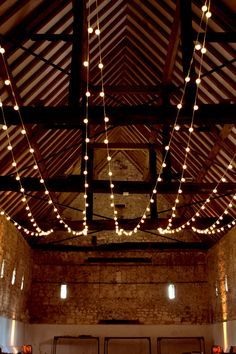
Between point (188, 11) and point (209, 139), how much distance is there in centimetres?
384

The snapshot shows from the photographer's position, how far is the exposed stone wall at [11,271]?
10.6m

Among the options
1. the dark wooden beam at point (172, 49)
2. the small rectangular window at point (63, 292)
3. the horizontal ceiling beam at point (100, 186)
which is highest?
the dark wooden beam at point (172, 49)

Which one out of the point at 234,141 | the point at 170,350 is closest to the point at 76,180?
the point at 234,141

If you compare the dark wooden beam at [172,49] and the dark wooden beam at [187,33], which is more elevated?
the dark wooden beam at [172,49]

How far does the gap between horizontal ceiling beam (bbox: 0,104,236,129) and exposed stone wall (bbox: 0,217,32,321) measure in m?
4.58

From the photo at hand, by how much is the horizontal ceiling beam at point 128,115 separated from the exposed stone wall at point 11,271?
15.0 ft

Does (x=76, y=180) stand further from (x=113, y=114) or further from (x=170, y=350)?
(x=170, y=350)

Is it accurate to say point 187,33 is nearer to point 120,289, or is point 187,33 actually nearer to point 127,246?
point 127,246

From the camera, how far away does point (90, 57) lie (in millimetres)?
8438

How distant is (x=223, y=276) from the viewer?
482 inches

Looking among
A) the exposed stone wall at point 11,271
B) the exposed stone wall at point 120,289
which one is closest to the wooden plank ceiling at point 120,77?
the exposed stone wall at point 11,271

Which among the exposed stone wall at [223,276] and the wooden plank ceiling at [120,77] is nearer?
the wooden plank ceiling at [120,77]

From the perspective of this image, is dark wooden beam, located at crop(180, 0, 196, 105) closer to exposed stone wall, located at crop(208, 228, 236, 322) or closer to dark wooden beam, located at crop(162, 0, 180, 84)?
dark wooden beam, located at crop(162, 0, 180, 84)

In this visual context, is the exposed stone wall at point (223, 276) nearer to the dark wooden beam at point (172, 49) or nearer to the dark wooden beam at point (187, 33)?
the dark wooden beam at point (172, 49)
